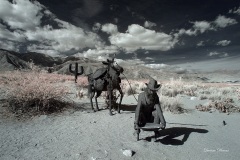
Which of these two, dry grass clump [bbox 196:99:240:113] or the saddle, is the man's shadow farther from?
dry grass clump [bbox 196:99:240:113]

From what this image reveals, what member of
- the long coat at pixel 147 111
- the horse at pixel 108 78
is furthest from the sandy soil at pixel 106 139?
the horse at pixel 108 78

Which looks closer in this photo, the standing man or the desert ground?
the desert ground

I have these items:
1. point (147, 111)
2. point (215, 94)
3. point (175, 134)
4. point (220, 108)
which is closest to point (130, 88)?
point (215, 94)

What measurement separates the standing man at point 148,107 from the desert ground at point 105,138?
0.55 meters

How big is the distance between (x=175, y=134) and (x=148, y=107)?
1410 mm

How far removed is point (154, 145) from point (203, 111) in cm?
537

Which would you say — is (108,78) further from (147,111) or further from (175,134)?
(175,134)

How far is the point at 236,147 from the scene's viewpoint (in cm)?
602

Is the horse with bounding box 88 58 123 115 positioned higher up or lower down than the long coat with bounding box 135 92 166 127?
higher up

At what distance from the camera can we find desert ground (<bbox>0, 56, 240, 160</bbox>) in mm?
5230

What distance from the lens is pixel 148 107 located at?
6027 millimetres

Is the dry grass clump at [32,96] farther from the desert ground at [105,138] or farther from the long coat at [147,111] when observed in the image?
the long coat at [147,111]

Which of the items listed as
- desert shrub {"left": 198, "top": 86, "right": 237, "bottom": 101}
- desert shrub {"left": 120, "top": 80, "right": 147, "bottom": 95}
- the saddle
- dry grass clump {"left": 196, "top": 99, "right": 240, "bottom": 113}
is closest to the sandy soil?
the saddle

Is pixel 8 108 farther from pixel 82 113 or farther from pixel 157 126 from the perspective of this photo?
pixel 157 126
